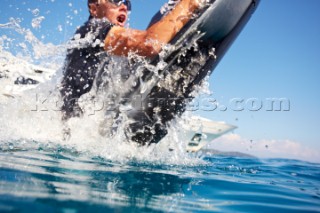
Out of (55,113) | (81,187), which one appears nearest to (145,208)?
(81,187)

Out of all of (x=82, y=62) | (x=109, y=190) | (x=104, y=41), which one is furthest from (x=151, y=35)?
(x=109, y=190)

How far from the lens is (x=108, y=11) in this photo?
3.05m

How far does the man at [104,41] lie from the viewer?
2.52 metres

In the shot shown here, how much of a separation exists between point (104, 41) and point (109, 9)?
701 mm

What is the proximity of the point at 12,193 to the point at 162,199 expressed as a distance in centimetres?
74

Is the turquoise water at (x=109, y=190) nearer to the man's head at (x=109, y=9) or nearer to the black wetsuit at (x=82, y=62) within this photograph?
the black wetsuit at (x=82, y=62)

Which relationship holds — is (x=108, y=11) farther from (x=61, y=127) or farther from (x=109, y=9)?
(x=61, y=127)

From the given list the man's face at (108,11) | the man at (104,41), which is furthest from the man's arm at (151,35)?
the man's face at (108,11)

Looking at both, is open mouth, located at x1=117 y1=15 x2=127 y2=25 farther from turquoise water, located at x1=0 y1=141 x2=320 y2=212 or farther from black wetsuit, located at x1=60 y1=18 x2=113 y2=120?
turquoise water, located at x1=0 y1=141 x2=320 y2=212

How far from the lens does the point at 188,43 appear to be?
2.70 meters

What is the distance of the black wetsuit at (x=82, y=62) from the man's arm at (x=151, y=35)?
11 centimetres

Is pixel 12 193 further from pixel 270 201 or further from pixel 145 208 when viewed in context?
pixel 270 201

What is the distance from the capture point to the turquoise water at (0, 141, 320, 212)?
1.24 meters

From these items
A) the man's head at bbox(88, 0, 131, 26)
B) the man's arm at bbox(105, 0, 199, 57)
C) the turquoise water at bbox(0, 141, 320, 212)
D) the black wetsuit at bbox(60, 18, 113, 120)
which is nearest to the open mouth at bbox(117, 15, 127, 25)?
the man's head at bbox(88, 0, 131, 26)
